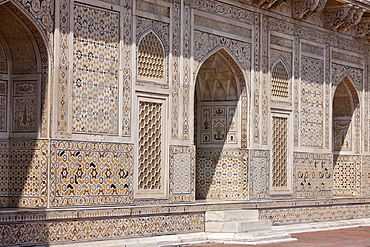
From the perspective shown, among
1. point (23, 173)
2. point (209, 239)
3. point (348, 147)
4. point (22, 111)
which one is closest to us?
point (23, 173)

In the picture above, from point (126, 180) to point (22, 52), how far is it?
7.25ft

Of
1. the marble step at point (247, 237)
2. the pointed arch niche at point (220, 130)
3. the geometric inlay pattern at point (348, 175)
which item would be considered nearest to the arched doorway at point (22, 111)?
the marble step at point (247, 237)

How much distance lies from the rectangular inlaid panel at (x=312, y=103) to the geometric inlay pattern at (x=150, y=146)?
407cm

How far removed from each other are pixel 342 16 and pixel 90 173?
6976 mm

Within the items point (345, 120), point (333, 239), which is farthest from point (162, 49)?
point (345, 120)

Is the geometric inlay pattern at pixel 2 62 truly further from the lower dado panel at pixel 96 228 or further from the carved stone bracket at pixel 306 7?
the carved stone bracket at pixel 306 7

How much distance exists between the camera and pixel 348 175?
16.4 meters

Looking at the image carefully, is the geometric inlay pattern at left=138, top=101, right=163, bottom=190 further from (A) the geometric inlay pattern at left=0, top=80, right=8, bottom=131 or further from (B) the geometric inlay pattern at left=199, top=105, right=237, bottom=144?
(B) the geometric inlay pattern at left=199, top=105, right=237, bottom=144

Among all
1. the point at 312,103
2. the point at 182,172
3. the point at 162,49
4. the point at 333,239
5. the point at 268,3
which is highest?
the point at 268,3

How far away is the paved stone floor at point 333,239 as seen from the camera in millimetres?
11633

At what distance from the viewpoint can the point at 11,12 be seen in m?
9.19

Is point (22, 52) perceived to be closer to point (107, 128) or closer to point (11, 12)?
point (11, 12)

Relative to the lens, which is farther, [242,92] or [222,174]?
[222,174]

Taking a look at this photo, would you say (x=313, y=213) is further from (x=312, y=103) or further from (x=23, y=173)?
(x=23, y=173)
